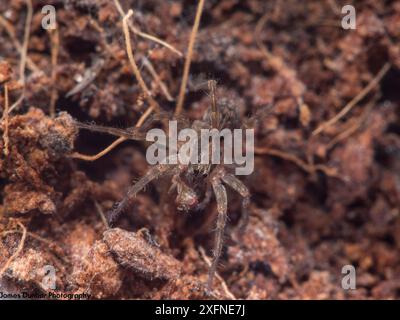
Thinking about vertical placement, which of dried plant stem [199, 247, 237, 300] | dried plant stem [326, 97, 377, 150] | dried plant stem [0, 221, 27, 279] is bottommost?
dried plant stem [199, 247, 237, 300]

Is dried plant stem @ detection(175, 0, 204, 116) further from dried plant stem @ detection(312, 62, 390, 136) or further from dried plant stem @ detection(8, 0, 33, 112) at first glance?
dried plant stem @ detection(312, 62, 390, 136)

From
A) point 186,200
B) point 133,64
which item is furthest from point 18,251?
point 133,64

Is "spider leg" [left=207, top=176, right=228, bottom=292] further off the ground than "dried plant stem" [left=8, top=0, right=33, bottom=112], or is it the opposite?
"dried plant stem" [left=8, top=0, right=33, bottom=112]

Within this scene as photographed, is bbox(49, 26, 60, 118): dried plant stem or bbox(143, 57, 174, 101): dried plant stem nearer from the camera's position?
bbox(49, 26, 60, 118): dried plant stem

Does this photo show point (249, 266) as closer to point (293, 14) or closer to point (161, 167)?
point (161, 167)

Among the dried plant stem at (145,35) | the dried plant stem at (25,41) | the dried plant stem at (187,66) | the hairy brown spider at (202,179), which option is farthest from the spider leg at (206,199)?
the dried plant stem at (25,41)

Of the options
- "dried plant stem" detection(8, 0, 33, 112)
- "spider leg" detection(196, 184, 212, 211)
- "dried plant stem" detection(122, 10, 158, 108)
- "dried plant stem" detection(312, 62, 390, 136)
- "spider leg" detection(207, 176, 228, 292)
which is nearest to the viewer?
"spider leg" detection(207, 176, 228, 292)

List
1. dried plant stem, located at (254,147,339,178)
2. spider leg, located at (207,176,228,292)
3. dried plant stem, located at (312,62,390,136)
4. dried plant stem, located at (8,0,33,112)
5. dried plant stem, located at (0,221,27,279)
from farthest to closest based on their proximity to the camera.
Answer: dried plant stem, located at (312,62,390,136)
dried plant stem, located at (254,147,339,178)
dried plant stem, located at (8,0,33,112)
spider leg, located at (207,176,228,292)
dried plant stem, located at (0,221,27,279)

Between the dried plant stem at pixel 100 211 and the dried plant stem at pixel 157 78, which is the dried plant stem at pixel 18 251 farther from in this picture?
the dried plant stem at pixel 157 78
